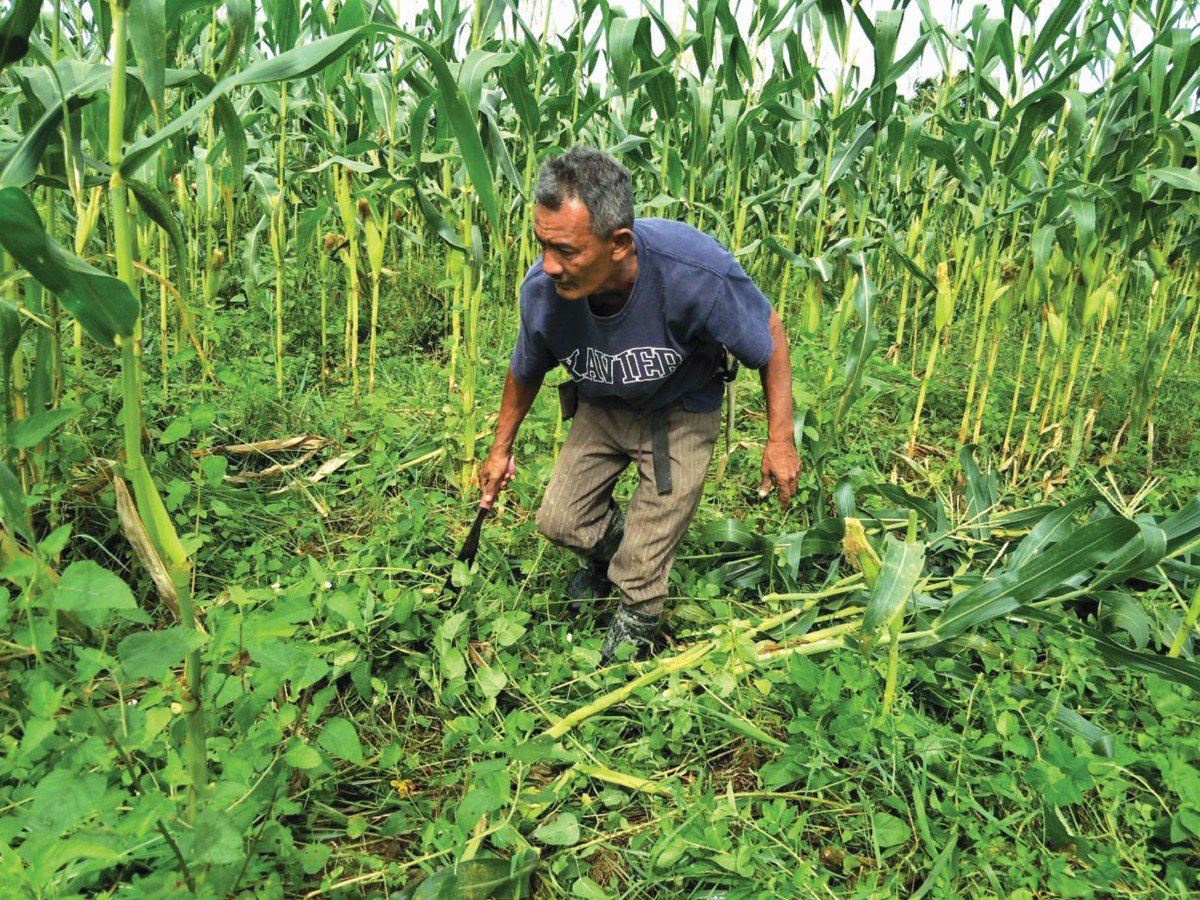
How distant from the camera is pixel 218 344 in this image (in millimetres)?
4211

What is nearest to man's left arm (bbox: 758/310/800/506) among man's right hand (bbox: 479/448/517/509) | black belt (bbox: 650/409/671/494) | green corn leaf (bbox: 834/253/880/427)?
black belt (bbox: 650/409/671/494)

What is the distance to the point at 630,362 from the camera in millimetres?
2574

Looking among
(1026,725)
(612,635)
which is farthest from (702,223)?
(1026,725)

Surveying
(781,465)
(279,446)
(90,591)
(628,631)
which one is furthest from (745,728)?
(279,446)

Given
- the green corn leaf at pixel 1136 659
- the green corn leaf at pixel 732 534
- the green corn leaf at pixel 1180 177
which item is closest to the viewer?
the green corn leaf at pixel 1136 659

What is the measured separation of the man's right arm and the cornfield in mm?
337

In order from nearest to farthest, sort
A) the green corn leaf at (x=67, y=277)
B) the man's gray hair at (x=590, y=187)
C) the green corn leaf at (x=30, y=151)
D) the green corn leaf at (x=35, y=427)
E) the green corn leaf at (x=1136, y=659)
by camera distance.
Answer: the green corn leaf at (x=67, y=277) < the green corn leaf at (x=30, y=151) < the green corn leaf at (x=35, y=427) < the green corn leaf at (x=1136, y=659) < the man's gray hair at (x=590, y=187)

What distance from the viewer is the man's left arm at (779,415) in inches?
104

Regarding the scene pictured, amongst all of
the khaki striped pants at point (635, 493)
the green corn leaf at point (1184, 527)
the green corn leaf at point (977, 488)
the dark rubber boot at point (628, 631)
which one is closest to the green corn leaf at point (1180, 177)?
the green corn leaf at point (977, 488)

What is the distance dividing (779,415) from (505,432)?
Result: 93 centimetres

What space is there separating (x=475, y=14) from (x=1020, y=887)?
3.08m

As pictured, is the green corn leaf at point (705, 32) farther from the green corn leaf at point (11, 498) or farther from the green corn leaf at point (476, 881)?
the green corn leaf at point (476, 881)

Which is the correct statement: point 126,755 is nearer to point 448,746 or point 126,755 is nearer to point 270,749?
point 270,749

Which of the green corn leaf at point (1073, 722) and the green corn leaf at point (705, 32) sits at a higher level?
the green corn leaf at point (705, 32)
